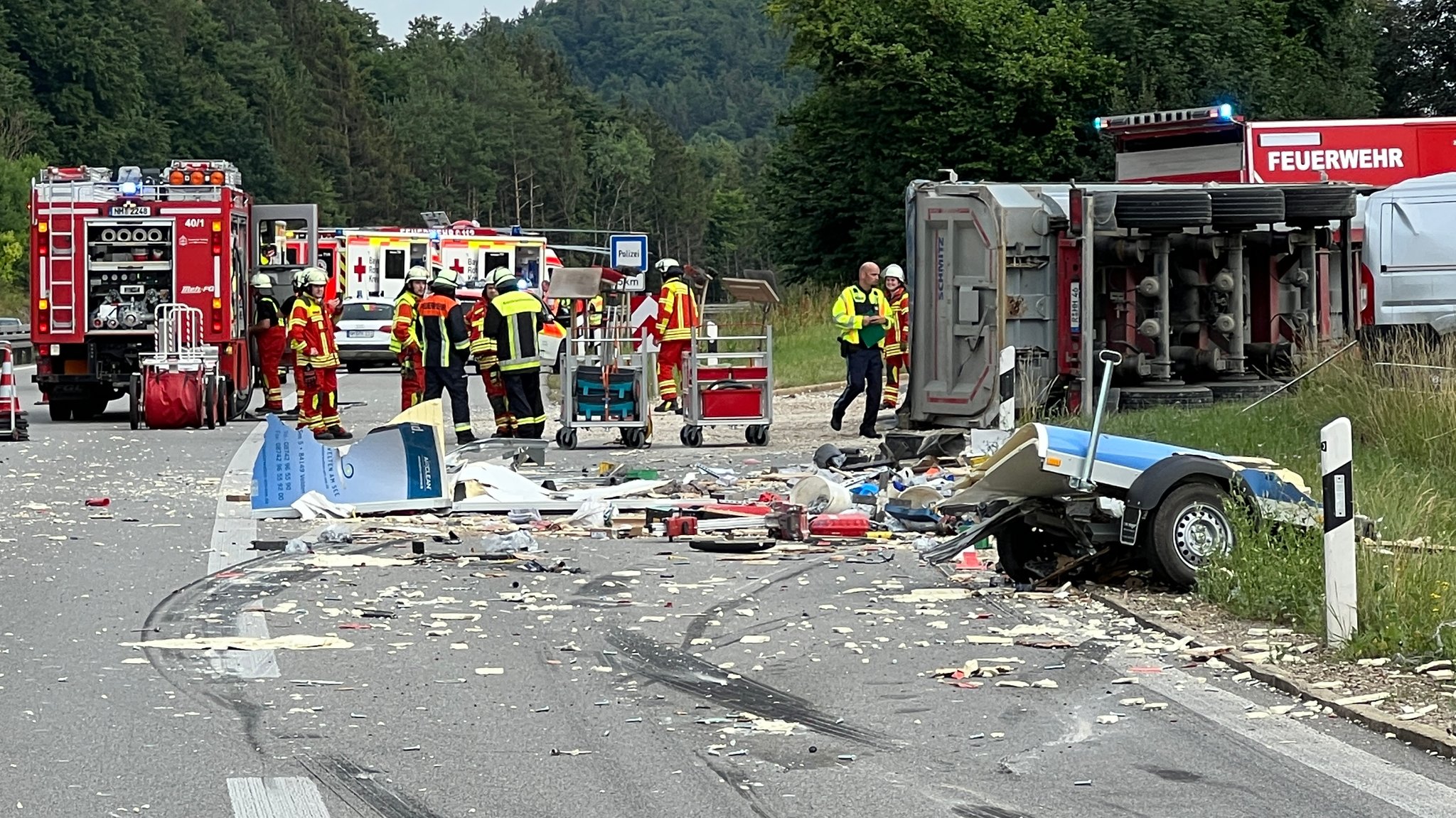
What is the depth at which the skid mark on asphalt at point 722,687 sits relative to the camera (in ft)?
22.2

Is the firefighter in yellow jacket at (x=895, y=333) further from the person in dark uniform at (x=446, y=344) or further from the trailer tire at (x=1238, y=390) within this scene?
the person in dark uniform at (x=446, y=344)

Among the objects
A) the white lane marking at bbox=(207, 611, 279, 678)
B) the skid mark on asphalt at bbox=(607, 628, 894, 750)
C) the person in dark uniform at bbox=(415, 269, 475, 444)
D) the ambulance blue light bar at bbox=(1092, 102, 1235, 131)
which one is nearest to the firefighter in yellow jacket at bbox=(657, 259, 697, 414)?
the person in dark uniform at bbox=(415, 269, 475, 444)

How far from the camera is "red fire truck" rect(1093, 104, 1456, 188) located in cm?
2036

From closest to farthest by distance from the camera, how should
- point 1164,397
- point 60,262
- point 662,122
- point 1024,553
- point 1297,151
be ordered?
point 1024,553 → point 1164,397 → point 1297,151 → point 60,262 → point 662,122

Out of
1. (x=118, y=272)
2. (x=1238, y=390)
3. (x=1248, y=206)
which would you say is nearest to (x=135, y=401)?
(x=118, y=272)

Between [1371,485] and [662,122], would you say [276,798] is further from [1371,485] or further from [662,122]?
[662,122]

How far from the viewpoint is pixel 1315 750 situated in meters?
6.38

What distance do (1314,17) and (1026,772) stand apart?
46.0 m

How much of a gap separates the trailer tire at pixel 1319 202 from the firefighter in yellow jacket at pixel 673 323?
6.10 metres

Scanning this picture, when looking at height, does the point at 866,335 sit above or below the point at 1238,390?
above

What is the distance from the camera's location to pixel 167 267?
78.0 ft

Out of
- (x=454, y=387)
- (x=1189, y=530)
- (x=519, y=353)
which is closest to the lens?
(x=1189, y=530)

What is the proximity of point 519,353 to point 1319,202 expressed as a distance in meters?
7.27

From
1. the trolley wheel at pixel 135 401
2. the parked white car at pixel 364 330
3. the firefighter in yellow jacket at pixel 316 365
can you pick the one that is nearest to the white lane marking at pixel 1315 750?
the firefighter in yellow jacket at pixel 316 365
